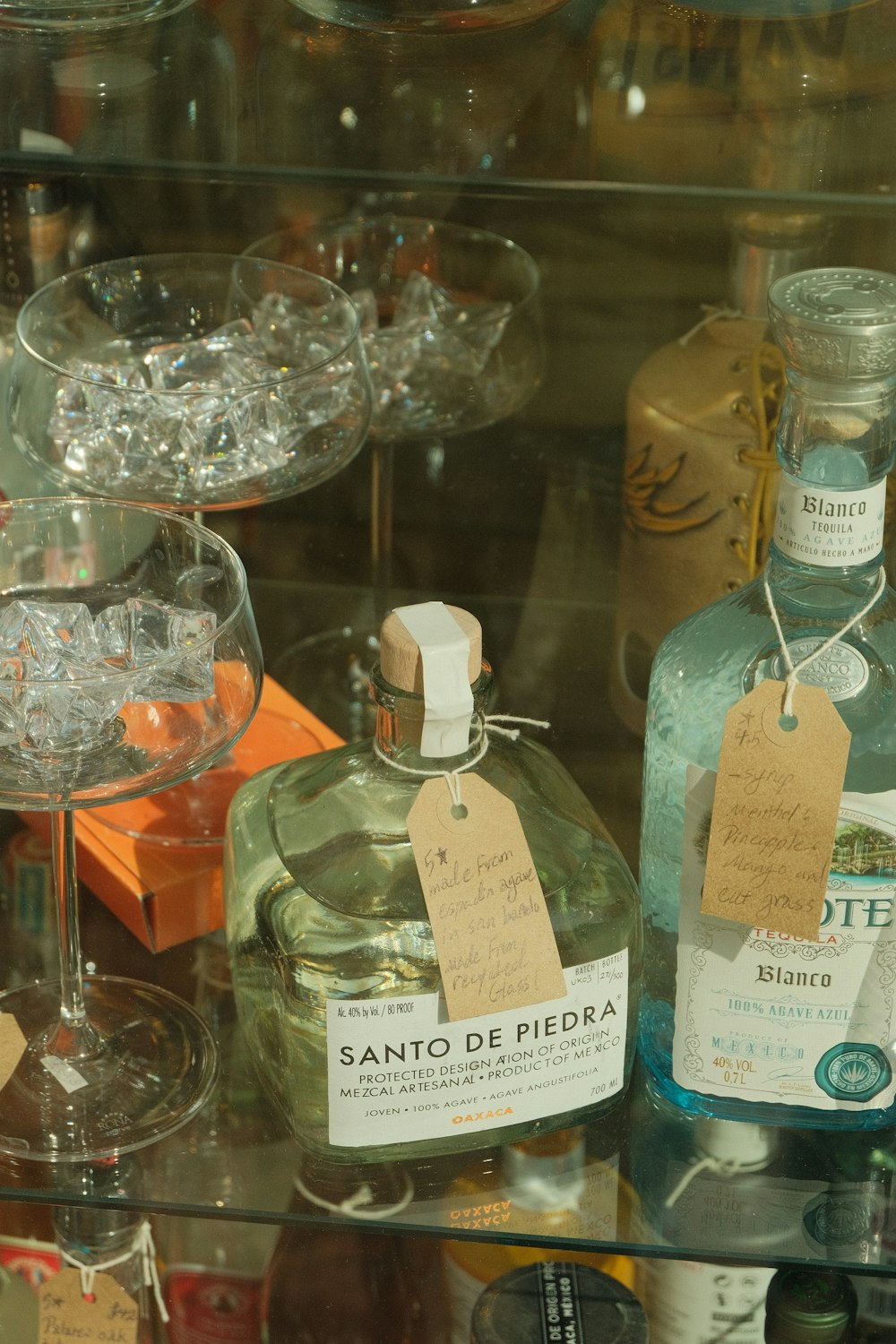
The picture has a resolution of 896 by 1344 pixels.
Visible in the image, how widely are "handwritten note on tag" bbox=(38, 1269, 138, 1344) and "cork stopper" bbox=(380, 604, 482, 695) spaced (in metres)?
0.34

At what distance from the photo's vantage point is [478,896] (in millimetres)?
617

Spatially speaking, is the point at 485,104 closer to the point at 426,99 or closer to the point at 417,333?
the point at 426,99

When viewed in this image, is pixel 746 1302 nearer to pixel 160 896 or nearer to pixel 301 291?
pixel 160 896

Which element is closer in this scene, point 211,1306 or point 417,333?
point 211,1306

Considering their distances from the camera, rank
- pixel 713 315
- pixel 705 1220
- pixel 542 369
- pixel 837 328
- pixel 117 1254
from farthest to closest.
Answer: pixel 542 369, pixel 713 315, pixel 117 1254, pixel 705 1220, pixel 837 328

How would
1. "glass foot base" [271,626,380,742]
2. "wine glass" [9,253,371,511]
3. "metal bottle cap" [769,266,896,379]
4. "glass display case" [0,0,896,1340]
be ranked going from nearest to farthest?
1. "metal bottle cap" [769,266,896,379]
2. "glass display case" [0,0,896,1340]
3. "wine glass" [9,253,371,511]
4. "glass foot base" [271,626,380,742]

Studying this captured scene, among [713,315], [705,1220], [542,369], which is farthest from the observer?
[542,369]

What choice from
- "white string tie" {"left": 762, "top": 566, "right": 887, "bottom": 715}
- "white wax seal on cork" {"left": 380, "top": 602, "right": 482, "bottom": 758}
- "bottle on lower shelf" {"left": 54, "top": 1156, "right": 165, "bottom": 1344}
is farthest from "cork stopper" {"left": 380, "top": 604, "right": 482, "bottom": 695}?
"bottle on lower shelf" {"left": 54, "top": 1156, "right": 165, "bottom": 1344}

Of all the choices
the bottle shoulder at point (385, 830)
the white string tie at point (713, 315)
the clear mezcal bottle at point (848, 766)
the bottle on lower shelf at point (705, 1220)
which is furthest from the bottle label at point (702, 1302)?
the white string tie at point (713, 315)

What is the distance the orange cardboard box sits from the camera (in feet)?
2.56

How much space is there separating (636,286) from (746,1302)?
60 cm

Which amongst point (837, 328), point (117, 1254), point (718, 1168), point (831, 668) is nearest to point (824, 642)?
point (831, 668)

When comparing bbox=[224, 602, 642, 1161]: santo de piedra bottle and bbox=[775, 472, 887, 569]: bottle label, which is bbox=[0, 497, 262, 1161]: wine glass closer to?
bbox=[224, 602, 642, 1161]: santo de piedra bottle

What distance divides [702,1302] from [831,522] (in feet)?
1.23
